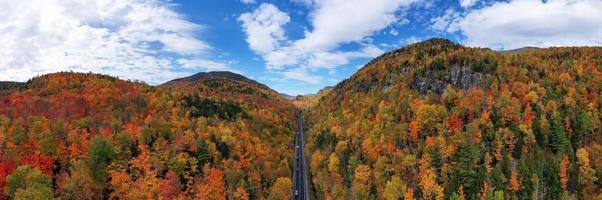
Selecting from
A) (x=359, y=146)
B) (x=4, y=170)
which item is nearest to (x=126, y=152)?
(x=4, y=170)

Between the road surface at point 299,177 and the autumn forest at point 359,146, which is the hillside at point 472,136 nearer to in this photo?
the autumn forest at point 359,146

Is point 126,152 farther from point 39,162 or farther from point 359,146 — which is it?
point 359,146

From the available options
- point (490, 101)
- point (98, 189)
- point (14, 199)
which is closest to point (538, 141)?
point (490, 101)

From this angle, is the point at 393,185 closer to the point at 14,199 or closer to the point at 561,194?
the point at 561,194

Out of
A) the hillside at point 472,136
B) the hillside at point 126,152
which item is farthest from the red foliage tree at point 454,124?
the hillside at point 126,152

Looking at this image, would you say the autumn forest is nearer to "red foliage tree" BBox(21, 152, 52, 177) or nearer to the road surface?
"red foliage tree" BBox(21, 152, 52, 177)

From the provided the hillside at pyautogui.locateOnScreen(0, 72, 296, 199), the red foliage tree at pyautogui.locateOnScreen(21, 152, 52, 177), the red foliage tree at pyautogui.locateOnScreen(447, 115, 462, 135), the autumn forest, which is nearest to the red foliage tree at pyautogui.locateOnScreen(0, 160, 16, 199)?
the hillside at pyautogui.locateOnScreen(0, 72, 296, 199)
